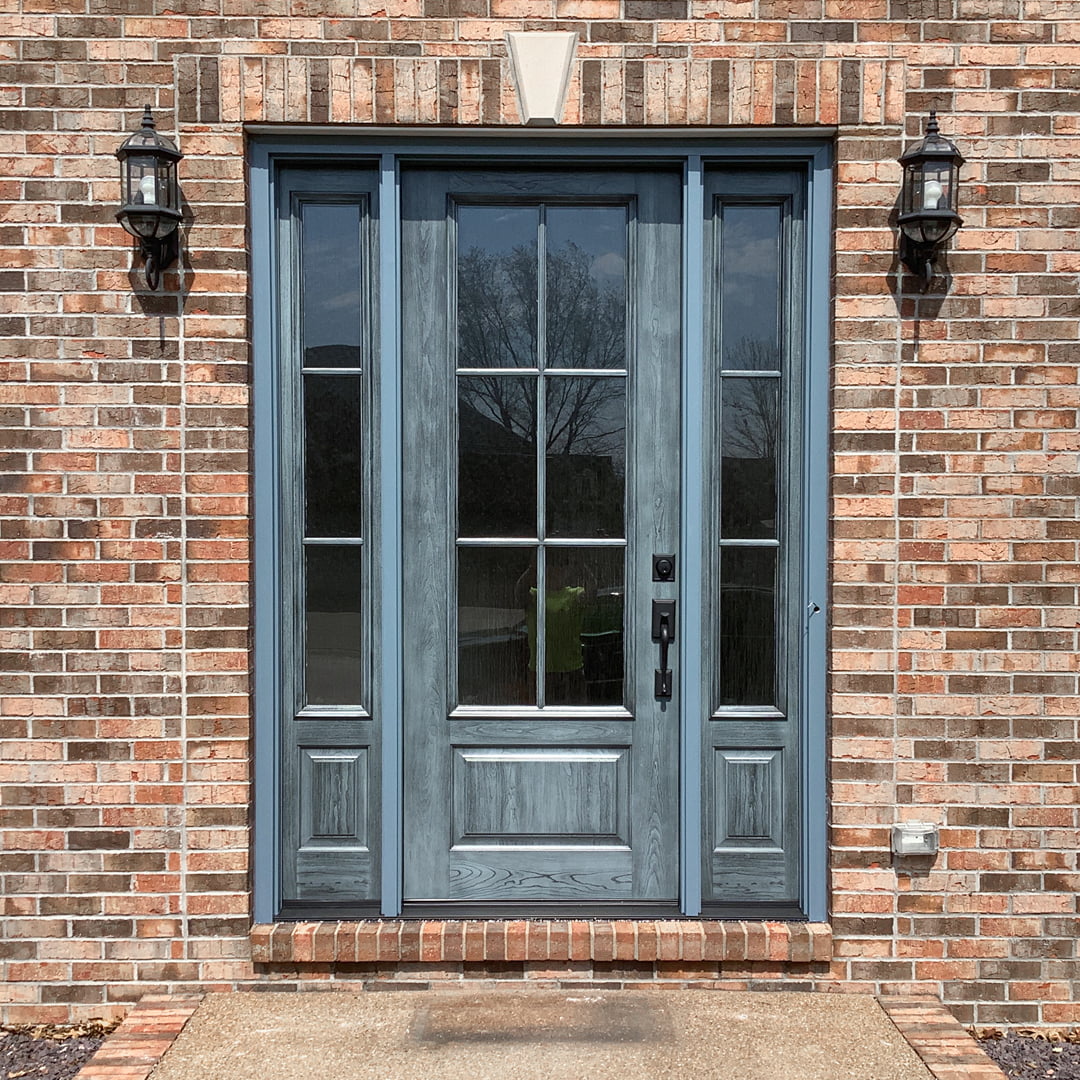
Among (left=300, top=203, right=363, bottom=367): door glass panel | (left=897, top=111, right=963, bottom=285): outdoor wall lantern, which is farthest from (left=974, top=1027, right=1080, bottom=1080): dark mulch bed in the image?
(left=300, top=203, right=363, bottom=367): door glass panel

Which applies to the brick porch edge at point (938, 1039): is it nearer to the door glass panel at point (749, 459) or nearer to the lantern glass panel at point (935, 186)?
the door glass panel at point (749, 459)

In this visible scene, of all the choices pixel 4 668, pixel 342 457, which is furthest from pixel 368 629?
pixel 4 668

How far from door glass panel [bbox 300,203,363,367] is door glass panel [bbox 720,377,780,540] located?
129 cm

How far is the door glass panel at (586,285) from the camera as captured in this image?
3.23 metres

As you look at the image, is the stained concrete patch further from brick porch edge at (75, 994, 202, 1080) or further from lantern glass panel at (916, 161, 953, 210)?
lantern glass panel at (916, 161, 953, 210)

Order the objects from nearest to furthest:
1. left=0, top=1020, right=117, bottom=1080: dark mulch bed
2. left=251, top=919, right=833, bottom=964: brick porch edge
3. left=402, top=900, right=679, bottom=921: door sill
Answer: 1. left=0, top=1020, right=117, bottom=1080: dark mulch bed
2. left=251, top=919, right=833, bottom=964: brick porch edge
3. left=402, top=900, right=679, bottom=921: door sill

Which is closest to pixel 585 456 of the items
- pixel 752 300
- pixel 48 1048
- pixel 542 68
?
pixel 752 300

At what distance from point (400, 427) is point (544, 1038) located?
6.37ft

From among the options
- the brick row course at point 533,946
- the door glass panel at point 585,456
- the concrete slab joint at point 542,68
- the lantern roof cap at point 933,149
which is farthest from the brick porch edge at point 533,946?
the concrete slab joint at point 542,68

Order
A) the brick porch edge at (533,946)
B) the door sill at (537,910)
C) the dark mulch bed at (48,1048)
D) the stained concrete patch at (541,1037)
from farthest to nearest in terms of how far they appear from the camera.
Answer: the door sill at (537,910)
the brick porch edge at (533,946)
the dark mulch bed at (48,1048)
the stained concrete patch at (541,1037)

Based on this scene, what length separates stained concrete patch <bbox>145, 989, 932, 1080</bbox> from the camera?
261cm

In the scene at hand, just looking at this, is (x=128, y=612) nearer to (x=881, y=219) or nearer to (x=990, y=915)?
(x=881, y=219)

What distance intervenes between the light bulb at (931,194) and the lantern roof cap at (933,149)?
78 mm

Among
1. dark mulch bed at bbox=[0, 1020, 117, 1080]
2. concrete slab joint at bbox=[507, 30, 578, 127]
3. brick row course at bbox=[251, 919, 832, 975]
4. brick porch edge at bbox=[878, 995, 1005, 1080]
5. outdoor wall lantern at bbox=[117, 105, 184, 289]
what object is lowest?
dark mulch bed at bbox=[0, 1020, 117, 1080]
